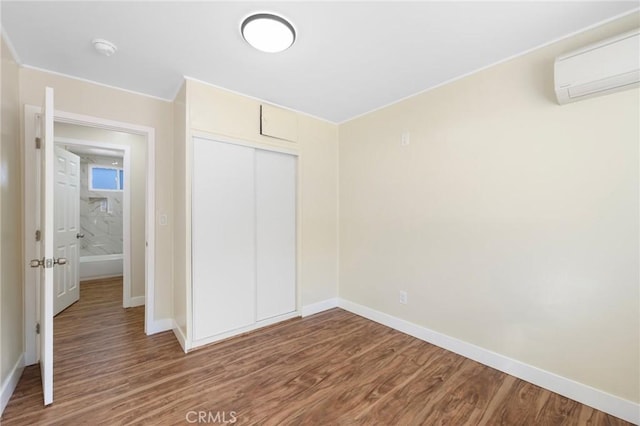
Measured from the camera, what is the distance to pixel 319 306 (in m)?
3.46

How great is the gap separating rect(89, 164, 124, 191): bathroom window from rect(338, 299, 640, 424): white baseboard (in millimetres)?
6237

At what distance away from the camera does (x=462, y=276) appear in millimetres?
2404

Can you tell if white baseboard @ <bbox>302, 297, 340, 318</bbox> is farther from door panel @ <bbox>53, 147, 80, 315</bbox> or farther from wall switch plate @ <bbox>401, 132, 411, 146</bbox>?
door panel @ <bbox>53, 147, 80, 315</bbox>

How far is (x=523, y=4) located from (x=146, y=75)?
9.41 feet

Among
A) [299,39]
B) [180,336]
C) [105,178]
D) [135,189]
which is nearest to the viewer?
[299,39]

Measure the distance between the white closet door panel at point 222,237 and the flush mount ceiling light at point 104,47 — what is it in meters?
0.83

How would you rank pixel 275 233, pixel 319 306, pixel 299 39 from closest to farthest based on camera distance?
pixel 299 39 < pixel 275 233 < pixel 319 306

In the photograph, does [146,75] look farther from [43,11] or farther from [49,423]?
[49,423]

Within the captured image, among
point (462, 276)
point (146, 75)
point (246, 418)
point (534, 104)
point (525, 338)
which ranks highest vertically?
point (146, 75)

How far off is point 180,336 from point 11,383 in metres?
1.08

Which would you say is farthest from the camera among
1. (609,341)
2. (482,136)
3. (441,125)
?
(441,125)

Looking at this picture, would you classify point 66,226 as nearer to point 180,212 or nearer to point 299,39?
point 180,212

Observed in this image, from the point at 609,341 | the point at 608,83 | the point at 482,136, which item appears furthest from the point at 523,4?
the point at 609,341

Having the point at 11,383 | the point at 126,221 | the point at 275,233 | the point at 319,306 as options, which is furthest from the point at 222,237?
the point at 126,221
